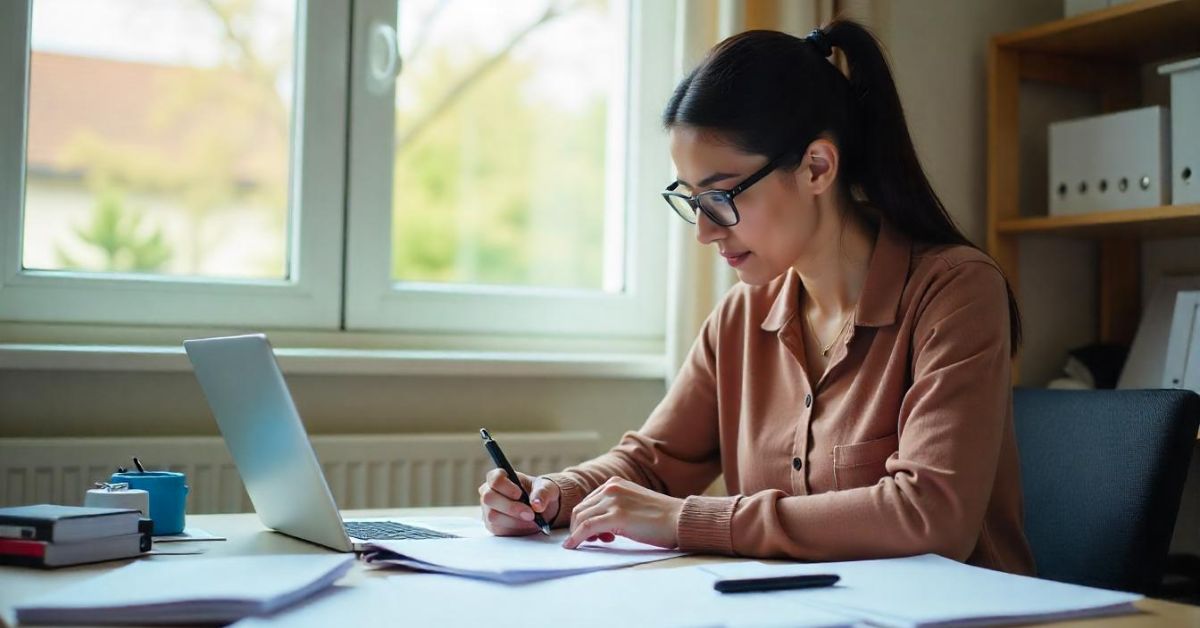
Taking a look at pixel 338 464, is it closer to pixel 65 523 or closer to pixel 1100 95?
pixel 65 523

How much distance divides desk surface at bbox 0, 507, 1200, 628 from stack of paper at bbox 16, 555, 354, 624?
4 cm

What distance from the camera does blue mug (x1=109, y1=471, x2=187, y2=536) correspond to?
4.30 ft

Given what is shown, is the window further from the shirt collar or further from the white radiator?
the shirt collar

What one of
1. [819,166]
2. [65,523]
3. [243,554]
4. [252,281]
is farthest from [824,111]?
[252,281]

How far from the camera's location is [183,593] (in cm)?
89

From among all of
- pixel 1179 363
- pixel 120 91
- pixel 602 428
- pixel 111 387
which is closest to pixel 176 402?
pixel 111 387

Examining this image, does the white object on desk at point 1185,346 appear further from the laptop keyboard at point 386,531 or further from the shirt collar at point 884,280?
the laptop keyboard at point 386,531

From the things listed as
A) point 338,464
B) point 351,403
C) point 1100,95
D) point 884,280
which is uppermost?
point 1100,95

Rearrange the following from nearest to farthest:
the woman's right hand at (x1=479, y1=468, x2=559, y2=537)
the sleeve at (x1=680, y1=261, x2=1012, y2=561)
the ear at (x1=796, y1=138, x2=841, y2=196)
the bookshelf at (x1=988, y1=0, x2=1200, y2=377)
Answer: the sleeve at (x1=680, y1=261, x2=1012, y2=561) → the woman's right hand at (x1=479, y1=468, x2=559, y2=537) → the ear at (x1=796, y1=138, x2=841, y2=196) → the bookshelf at (x1=988, y1=0, x2=1200, y2=377)

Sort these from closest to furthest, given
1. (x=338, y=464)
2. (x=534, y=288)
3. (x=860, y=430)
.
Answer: (x=860, y=430), (x=338, y=464), (x=534, y=288)

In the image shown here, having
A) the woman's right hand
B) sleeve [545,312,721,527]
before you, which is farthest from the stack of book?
sleeve [545,312,721,527]

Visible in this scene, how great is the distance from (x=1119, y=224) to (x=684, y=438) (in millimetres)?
1188

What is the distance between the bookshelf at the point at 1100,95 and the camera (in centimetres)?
232

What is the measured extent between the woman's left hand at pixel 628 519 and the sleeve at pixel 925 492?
25 mm
